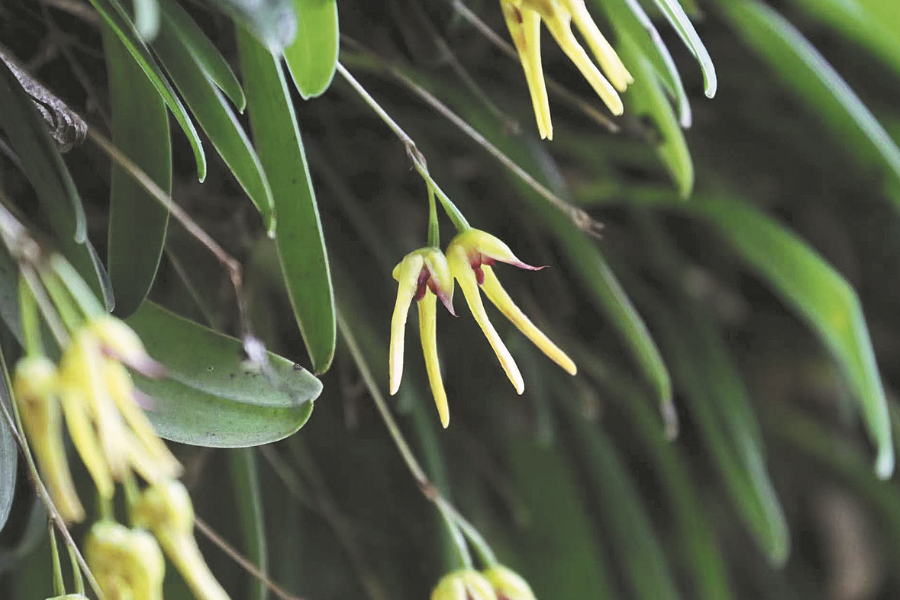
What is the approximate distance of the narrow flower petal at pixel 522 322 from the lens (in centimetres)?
22

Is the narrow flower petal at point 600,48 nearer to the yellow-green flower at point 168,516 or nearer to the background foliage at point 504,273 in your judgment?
the background foliage at point 504,273

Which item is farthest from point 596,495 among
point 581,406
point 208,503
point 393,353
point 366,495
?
point 393,353

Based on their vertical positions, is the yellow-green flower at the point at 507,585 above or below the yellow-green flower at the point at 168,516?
below

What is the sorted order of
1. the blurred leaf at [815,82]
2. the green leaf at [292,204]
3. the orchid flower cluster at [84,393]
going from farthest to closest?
the blurred leaf at [815,82], the green leaf at [292,204], the orchid flower cluster at [84,393]

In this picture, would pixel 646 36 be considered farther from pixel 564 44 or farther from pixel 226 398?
pixel 226 398

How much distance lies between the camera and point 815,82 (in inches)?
17.9

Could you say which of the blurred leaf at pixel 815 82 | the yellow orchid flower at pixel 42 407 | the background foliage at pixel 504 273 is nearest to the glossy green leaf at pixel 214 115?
the background foliage at pixel 504 273

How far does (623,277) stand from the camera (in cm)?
65

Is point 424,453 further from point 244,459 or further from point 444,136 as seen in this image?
point 444,136

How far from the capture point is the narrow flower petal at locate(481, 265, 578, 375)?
0.22 meters

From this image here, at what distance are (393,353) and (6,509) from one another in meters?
0.13

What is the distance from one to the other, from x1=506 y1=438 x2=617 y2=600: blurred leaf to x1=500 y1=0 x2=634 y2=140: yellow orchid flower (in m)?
0.38

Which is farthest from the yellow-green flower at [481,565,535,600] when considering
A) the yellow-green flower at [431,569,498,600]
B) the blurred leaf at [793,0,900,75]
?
the blurred leaf at [793,0,900,75]

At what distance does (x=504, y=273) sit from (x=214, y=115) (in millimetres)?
296
